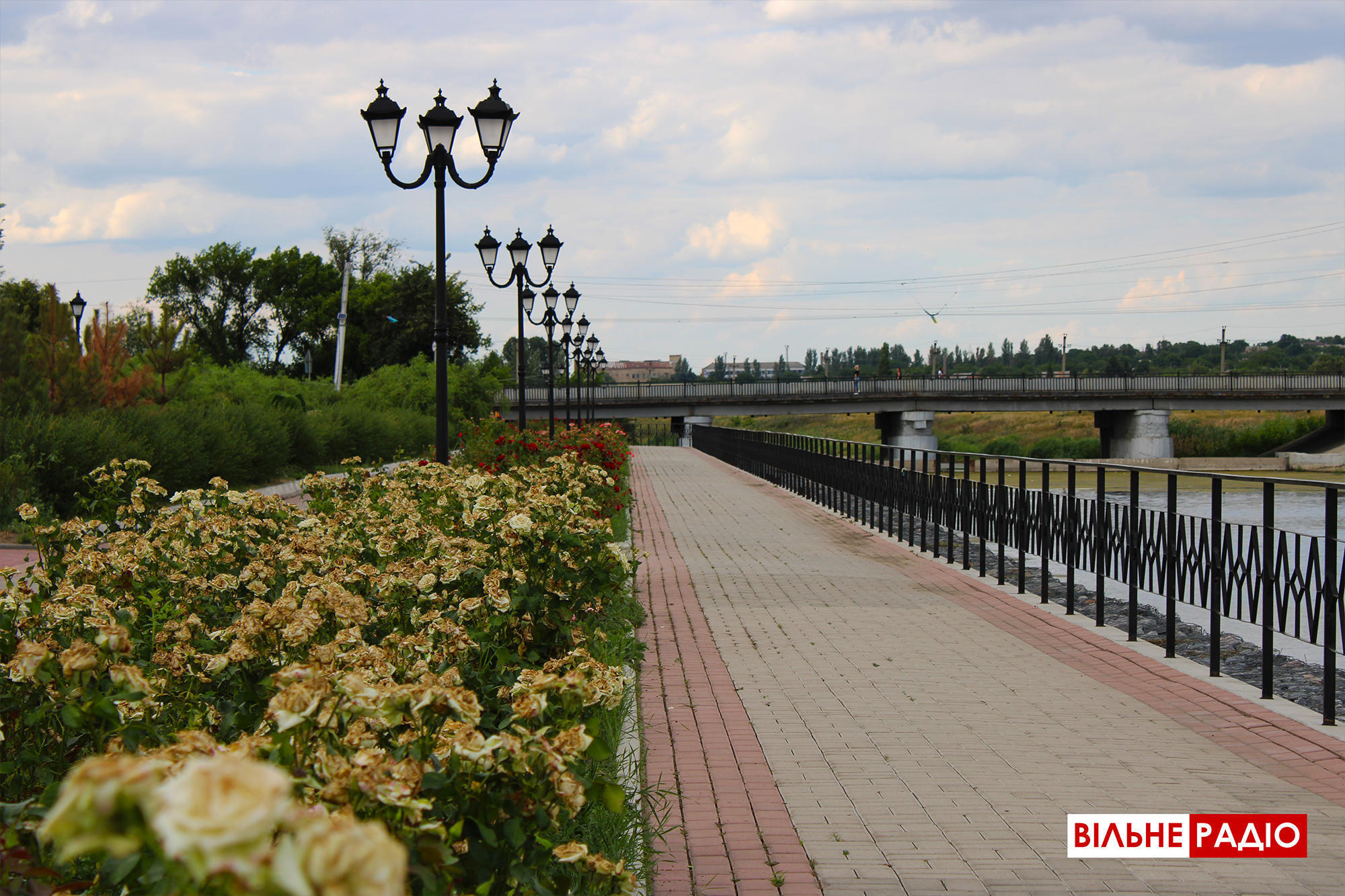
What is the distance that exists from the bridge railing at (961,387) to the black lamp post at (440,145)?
168 feet

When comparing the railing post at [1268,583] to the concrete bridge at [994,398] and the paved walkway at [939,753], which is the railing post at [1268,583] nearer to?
the paved walkway at [939,753]

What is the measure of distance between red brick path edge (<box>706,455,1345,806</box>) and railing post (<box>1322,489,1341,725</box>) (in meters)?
0.19

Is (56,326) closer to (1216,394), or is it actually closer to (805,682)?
(805,682)

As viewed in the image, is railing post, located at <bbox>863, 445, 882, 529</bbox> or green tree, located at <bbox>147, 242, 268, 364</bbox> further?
green tree, located at <bbox>147, 242, 268, 364</bbox>

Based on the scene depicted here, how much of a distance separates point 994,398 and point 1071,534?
60.4 meters

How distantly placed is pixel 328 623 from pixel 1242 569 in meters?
5.04

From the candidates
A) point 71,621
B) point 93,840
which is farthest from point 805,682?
point 93,840

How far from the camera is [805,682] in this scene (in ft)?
22.5

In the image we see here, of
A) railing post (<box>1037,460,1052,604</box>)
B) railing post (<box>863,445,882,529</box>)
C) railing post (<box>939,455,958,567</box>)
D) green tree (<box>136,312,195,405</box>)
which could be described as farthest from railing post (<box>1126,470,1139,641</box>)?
green tree (<box>136,312,195,405</box>)

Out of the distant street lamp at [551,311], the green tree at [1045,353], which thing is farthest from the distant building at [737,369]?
the distant street lamp at [551,311]

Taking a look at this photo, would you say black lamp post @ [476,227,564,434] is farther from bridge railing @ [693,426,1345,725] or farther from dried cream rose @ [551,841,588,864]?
dried cream rose @ [551,841,588,864]

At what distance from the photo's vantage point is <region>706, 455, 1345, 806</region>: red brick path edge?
5.17 metres

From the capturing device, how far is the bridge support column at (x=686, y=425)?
214ft

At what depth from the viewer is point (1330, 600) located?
18.6 ft
